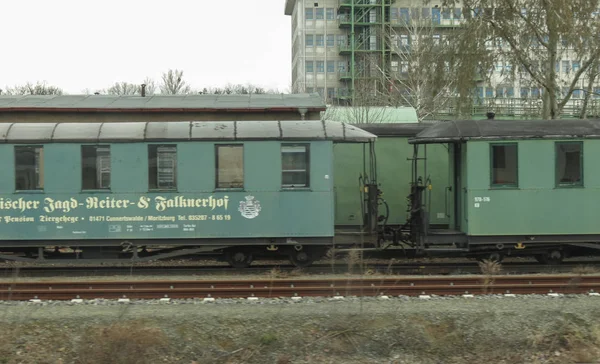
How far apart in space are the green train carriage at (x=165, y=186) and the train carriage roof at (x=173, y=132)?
20 millimetres

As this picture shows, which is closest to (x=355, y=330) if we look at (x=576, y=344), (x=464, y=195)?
(x=576, y=344)

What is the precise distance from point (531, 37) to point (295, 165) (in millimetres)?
10675

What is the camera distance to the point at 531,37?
1814cm

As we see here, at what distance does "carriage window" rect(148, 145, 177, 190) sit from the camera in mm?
11406

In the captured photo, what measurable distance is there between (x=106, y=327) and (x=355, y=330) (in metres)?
3.21

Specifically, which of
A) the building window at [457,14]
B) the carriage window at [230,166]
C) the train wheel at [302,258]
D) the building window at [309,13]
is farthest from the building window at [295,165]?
the building window at [309,13]

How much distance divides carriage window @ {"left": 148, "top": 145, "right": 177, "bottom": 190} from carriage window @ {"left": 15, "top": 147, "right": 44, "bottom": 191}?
2113 mm

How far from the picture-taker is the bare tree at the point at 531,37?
56.0ft

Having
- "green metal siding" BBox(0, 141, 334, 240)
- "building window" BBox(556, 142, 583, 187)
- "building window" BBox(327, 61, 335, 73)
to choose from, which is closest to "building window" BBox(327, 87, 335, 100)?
"building window" BBox(327, 61, 335, 73)

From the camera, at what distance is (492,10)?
1816cm

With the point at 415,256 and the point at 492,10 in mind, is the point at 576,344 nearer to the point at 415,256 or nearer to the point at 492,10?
the point at 415,256

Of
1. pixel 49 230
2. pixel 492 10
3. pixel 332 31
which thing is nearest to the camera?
pixel 49 230

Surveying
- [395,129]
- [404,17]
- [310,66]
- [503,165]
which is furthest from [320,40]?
[503,165]

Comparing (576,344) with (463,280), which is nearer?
(576,344)
